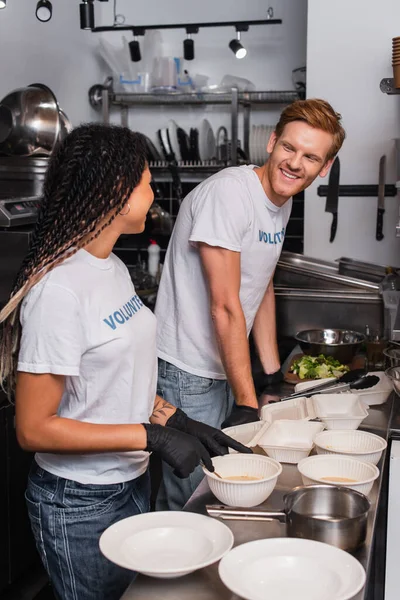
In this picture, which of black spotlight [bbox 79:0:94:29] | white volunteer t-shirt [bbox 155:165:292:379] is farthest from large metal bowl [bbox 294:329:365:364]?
black spotlight [bbox 79:0:94:29]

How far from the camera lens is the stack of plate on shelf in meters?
5.54

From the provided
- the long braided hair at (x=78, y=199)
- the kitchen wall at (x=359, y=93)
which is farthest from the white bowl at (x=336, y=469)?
the kitchen wall at (x=359, y=93)

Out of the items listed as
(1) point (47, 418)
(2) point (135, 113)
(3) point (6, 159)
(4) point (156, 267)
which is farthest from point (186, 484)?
(2) point (135, 113)

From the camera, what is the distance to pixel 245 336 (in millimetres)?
2303

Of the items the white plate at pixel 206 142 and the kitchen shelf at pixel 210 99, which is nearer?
the kitchen shelf at pixel 210 99

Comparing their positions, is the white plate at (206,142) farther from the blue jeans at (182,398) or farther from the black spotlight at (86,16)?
the blue jeans at (182,398)

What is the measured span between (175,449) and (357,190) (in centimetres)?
299

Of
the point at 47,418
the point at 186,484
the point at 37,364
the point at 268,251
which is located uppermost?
the point at 268,251

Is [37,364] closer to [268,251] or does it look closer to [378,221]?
[268,251]

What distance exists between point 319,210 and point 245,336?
7.00 feet

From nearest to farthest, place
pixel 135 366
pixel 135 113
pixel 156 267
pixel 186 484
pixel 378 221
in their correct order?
pixel 135 366, pixel 186 484, pixel 378 221, pixel 156 267, pixel 135 113

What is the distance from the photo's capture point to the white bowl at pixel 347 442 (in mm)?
1759

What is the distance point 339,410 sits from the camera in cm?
211

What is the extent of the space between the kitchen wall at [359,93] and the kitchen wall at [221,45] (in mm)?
1549
